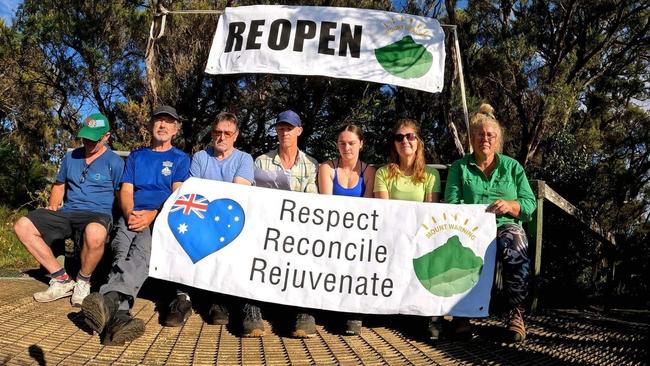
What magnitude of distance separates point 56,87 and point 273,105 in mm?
5650

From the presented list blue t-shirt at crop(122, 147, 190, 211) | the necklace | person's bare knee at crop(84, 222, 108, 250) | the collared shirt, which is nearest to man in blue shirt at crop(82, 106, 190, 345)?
blue t-shirt at crop(122, 147, 190, 211)

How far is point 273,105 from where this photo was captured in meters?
9.72

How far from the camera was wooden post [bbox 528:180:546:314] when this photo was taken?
156 inches

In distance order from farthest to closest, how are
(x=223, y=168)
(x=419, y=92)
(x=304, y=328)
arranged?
(x=419, y=92) < (x=223, y=168) < (x=304, y=328)

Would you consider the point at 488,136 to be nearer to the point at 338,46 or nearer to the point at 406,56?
the point at 406,56

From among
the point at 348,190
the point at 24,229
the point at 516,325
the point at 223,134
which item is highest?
the point at 223,134

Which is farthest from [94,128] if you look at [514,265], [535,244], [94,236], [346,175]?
[535,244]

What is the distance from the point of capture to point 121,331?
9.23ft

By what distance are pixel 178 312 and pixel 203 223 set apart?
616 millimetres

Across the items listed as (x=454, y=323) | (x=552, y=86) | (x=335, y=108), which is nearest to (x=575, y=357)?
(x=454, y=323)

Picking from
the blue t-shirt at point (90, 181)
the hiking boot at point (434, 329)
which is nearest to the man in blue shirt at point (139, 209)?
the blue t-shirt at point (90, 181)

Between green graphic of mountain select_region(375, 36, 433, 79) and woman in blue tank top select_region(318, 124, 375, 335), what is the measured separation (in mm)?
1250

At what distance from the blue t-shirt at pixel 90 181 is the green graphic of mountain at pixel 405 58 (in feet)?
8.37

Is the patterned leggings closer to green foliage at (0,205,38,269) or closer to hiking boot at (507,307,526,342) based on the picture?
hiking boot at (507,307,526,342)
